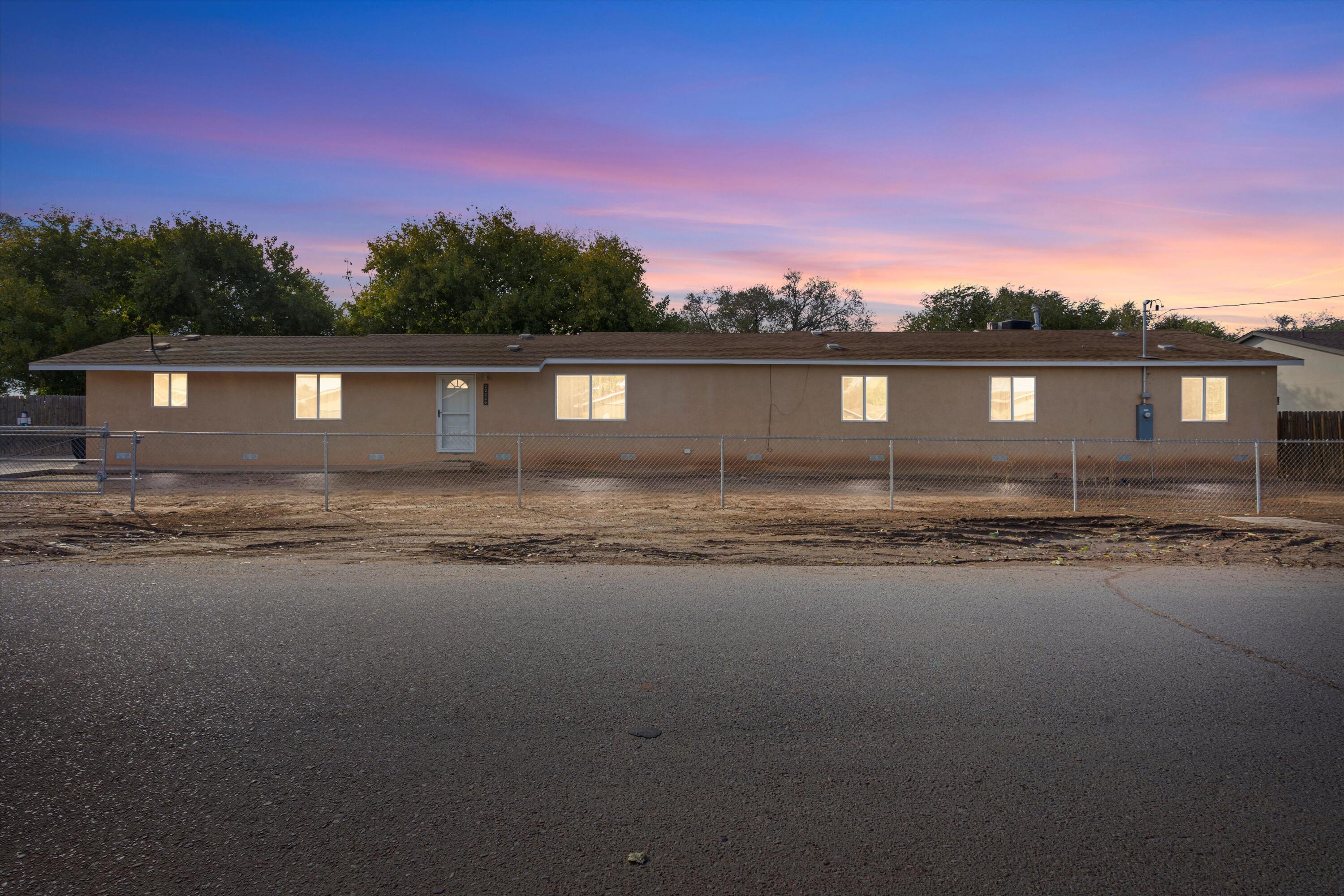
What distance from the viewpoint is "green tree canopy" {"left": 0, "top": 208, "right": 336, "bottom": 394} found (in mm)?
35812

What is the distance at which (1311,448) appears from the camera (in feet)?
72.7

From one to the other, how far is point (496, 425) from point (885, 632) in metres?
17.2

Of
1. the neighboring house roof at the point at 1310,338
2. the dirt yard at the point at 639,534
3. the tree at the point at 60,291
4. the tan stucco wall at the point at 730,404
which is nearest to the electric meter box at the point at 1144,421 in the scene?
the tan stucco wall at the point at 730,404

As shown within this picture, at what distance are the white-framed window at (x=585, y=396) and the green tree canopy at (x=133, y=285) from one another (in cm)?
2312

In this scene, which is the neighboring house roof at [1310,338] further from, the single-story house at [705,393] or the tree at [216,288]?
the tree at [216,288]

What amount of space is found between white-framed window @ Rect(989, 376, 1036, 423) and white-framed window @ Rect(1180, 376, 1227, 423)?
145 inches

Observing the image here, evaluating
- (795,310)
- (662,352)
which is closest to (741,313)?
(795,310)

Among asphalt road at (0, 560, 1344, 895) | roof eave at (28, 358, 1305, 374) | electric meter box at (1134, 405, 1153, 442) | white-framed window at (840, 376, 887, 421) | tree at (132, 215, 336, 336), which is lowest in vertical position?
asphalt road at (0, 560, 1344, 895)

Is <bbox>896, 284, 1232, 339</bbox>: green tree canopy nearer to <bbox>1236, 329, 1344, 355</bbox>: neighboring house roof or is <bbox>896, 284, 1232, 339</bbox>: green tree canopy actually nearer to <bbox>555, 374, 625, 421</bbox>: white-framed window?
<bbox>1236, 329, 1344, 355</bbox>: neighboring house roof

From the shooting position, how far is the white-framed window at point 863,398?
22016mm

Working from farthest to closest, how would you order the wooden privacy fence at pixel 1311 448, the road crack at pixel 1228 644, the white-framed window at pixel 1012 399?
the white-framed window at pixel 1012 399, the wooden privacy fence at pixel 1311 448, the road crack at pixel 1228 644

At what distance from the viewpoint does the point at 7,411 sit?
29844 millimetres

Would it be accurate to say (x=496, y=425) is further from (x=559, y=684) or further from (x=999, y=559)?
(x=559, y=684)

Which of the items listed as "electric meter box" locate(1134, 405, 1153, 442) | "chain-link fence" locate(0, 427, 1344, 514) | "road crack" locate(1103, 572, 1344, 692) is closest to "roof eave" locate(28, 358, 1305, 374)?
"electric meter box" locate(1134, 405, 1153, 442)
